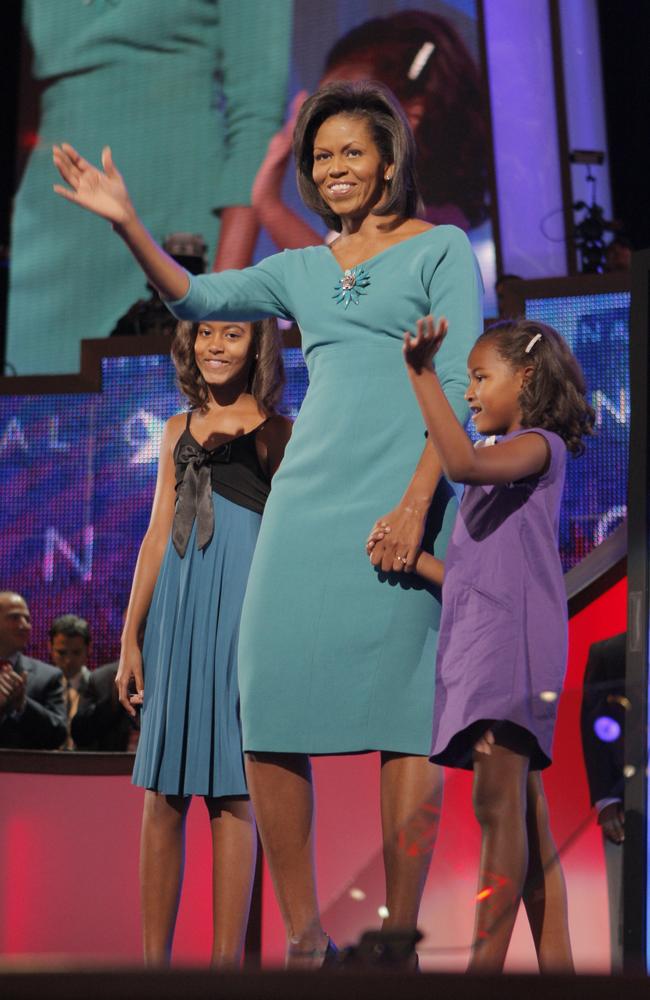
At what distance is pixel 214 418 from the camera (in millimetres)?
2857

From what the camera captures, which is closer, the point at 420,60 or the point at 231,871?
the point at 231,871

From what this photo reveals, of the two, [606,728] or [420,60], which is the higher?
[420,60]

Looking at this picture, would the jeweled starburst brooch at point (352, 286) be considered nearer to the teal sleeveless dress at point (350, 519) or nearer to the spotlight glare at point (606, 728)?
the teal sleeveless dress at point (350, 519)

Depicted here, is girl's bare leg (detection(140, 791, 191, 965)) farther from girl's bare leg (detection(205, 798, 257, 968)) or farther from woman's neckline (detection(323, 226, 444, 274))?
woman's neckline (detection(323, 226, 444, 274))

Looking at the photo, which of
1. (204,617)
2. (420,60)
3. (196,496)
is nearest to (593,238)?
(420,60)

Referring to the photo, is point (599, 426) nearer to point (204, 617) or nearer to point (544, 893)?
point (204, 617)

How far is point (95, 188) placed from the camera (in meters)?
2.11

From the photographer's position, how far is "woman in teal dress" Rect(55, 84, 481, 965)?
209 cm

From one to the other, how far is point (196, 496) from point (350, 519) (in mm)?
664

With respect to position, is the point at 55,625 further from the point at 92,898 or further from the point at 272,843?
the point at 272,843

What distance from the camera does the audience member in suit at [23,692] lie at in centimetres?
396

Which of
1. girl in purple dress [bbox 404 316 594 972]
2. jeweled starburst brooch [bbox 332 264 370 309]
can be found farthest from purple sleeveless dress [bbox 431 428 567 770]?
jeweled starburst brooch [bbox 332 264 370 309]

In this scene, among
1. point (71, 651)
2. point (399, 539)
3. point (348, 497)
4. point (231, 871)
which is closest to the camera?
point (399, 539)

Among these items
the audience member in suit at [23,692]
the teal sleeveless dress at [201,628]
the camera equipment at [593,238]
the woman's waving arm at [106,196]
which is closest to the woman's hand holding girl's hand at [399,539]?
the woman's waving arm at [106,196]
